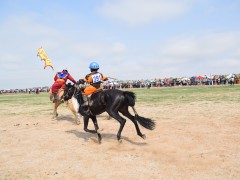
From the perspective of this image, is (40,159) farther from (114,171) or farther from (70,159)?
(114,171)

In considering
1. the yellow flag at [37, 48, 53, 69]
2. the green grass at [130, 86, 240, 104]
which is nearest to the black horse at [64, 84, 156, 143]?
the yellow flag at [37, 48, 53, 69]

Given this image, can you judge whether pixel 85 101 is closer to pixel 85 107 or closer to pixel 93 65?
pixel 85 107

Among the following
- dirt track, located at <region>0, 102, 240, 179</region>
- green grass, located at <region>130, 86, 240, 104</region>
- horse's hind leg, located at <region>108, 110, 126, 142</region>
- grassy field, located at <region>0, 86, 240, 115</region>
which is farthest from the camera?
green grass, located at <region>130, 86, 240, 104</region>

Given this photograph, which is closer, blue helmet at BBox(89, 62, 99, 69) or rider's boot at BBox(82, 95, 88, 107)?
rider's boot at BBox(82, 95, 88, 107)

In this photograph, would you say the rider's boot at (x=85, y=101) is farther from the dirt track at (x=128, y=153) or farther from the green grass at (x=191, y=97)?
the green grass at (x=191, y=97)

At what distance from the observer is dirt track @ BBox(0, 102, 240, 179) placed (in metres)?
6.34

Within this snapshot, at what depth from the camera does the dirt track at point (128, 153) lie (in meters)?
6.34

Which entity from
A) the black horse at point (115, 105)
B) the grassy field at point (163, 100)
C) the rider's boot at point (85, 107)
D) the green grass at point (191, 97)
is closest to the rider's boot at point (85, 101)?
the rider's boot at point (85, 107)

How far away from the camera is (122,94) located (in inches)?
355

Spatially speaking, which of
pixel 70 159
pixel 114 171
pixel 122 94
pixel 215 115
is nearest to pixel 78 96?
pixel 122 94

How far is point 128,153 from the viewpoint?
7852mm

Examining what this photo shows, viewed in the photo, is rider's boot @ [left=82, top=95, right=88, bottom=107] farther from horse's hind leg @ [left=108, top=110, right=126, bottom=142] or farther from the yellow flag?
the yellow flag

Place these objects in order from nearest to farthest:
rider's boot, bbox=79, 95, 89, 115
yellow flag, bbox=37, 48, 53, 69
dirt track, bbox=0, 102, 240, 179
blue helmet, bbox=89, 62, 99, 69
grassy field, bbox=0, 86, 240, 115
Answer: dirt track, bbox=0, 102, 240, 179, rider's boot, bbox=79, 95, 89, 115, blue helmet, bbox=89, 62, 99, 69, yellow flag, bbox=37, 48, 53, 69, grassy field, bbox=0, 86, 240, 115

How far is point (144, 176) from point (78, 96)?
467 cm
